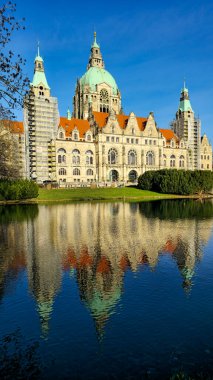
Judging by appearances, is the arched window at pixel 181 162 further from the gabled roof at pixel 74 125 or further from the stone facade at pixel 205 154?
the gabled roof at pixel 74 125

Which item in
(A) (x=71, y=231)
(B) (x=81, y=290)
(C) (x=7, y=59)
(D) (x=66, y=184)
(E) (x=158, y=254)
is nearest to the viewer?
(C) (x=7, y=59)

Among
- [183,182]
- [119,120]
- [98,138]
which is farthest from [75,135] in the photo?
[183,182]

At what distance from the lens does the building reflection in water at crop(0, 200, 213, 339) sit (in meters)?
11.8

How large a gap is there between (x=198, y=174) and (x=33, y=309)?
223 feet

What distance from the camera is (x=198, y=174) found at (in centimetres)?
7338

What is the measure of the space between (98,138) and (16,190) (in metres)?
48.8

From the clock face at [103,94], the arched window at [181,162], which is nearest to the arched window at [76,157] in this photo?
the clock face at [103,94]

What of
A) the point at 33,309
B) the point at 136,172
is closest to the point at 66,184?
the point at 136,172

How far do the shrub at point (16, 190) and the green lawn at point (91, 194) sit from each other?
3533 millimetres

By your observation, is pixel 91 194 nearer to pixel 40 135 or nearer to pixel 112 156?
pixel 40 135

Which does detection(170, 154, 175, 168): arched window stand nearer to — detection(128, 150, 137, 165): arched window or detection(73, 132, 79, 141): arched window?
detection(128, 150, 137, 165): arched window

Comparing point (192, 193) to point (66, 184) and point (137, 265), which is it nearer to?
point (66, 184)

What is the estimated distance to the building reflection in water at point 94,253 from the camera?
11.8 metres

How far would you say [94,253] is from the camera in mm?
17688
